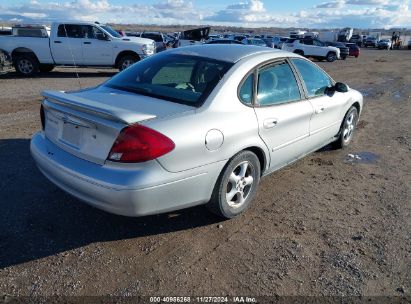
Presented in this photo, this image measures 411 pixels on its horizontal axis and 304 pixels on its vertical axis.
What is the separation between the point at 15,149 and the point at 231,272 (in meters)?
3.85

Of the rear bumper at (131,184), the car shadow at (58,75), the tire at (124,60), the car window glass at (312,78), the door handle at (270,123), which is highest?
the car window glass at (312,78)

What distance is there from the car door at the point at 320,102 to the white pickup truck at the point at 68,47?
10.6 meters

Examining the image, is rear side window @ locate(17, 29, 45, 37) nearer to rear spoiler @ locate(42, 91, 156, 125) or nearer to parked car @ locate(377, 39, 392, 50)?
rear spoiler @ locate(42, 91, 156, 125)

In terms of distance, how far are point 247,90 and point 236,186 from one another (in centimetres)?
93

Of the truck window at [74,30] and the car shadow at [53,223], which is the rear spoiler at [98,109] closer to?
the car shadow at [53,223]

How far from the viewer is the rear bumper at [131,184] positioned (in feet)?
9.30

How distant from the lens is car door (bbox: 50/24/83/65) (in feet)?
45.2

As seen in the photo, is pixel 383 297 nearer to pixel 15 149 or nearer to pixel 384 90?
pixel 15 149

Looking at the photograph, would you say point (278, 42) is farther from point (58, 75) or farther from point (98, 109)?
point (98, 109)

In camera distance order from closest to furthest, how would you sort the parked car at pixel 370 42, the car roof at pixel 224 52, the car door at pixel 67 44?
the car roof at pixel 224 52, the car door at pixel 67 44, the parked car at pixel 370 42

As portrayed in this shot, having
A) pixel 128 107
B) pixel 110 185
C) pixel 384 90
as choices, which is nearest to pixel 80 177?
pixel 110 185

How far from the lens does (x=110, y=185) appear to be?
2.84 meters

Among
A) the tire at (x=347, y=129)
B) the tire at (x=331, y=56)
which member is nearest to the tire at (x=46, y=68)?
the tire at (x=347, y=129)

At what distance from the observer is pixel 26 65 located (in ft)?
45.3
